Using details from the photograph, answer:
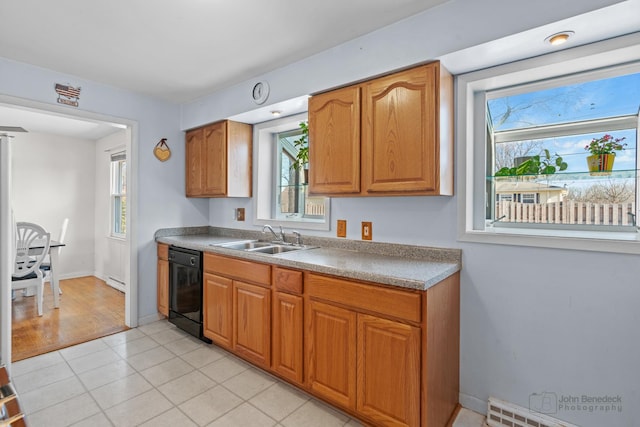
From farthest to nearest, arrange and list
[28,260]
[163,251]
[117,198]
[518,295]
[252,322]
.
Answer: [117,198] < [28,260] < [163,251] < [252,322] < [518,295]

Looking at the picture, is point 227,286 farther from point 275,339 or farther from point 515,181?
point 515,181

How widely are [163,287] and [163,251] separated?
1.22 feet

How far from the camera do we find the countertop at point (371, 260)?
1652mm

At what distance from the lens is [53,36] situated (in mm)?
2170

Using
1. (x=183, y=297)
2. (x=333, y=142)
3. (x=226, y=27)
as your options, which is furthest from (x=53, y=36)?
(x=183, y=297)

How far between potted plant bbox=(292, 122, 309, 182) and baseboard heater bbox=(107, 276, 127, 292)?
3.27 meters

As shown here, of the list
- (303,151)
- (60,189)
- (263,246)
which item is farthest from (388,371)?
(60,189)

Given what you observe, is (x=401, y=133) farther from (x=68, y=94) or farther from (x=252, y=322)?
(x=68, y=94)

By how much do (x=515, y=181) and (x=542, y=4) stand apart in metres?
0.90

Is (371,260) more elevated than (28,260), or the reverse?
(371,260)

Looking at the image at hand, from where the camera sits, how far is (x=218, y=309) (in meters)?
2.66

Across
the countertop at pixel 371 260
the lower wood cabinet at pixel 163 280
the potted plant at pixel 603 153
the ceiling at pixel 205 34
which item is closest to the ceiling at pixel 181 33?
the ceiling at pixel 205 34

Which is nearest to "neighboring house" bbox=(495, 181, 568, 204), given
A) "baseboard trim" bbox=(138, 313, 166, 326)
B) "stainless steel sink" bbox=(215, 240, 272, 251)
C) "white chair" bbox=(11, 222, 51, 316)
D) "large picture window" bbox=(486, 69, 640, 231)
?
"large picture window" bbox=(486, 69, 640, 231)

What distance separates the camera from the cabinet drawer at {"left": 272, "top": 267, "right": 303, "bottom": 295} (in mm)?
2047
